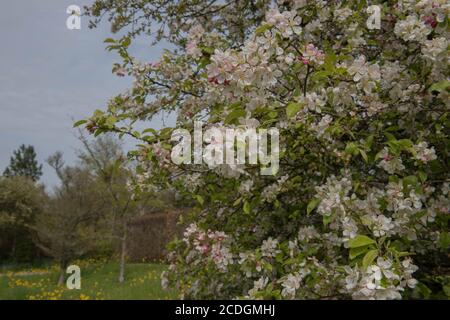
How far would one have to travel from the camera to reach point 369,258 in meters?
1.42

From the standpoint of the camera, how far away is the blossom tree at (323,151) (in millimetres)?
1707

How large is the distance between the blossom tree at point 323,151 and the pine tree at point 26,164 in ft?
125

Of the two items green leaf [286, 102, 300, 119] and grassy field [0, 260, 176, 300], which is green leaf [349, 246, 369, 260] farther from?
grassy field [0, 260, 176, 300]

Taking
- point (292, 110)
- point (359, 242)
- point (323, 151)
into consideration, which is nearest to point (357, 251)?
point (359, 242)

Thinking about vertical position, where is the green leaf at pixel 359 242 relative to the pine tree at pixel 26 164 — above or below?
below

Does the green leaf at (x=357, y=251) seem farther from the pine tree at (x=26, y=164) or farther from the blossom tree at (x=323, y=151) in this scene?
the pine tree at (x=26, y=164)

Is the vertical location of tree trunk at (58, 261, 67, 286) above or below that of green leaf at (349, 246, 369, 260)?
below

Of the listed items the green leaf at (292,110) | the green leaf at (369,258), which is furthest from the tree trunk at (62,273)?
the green leaf at (369,258)

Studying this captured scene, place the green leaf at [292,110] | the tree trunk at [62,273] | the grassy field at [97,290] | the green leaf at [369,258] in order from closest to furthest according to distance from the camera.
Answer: the green leaf at [369,258] < the green leaf at [292,110] < the grassy field at [97,290] < the tree trunk at [62,273]

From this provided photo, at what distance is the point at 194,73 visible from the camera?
3.19 metres

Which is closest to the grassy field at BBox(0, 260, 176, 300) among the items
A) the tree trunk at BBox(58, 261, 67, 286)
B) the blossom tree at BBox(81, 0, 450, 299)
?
the tree trunk at BBox(58, 261, 67, 286)

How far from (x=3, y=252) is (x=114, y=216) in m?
9.04

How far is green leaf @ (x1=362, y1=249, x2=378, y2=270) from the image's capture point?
4.62ft

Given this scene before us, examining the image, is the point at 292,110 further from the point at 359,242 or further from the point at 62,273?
the point at 62,273
